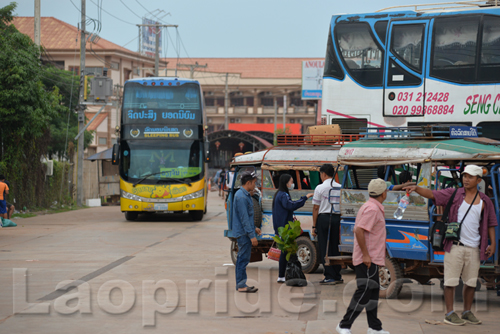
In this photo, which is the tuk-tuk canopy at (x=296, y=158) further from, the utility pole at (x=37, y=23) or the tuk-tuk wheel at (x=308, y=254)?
the utility pole at (x=37, y=23)

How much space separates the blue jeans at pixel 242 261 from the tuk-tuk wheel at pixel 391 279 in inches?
76.7

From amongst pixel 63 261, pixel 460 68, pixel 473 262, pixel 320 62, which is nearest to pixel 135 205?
pixel 63 261

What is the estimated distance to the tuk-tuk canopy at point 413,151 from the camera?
856 centimetres

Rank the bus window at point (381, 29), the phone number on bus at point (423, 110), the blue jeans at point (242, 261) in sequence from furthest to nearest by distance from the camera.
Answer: the bus window at point (381, 29) < the phone number on bus at point (423, 110) < the blue jeans at point (242, 261)

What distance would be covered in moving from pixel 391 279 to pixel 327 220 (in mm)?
1562

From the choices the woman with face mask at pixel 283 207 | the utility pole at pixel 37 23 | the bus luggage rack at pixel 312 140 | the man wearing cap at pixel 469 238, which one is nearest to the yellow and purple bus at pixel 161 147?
the utility pole at pixel 37 23

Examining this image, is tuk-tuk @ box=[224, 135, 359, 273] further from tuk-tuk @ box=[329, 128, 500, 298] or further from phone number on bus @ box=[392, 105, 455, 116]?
phone number on bus @ box=[392, 105, 455, 116]

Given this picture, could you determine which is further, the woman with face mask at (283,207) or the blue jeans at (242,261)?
the woman with face mask at (283,207)

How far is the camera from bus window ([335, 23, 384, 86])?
14.2 metres

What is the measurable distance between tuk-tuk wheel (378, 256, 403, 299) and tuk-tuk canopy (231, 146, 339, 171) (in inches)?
106

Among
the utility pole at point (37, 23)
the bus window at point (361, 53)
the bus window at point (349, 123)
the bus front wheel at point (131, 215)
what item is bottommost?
the bus front wheel at point (131, 215)

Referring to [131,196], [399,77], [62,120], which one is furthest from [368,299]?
[62,120]

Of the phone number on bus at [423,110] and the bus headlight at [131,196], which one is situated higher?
the phone number on bus at [423,110]

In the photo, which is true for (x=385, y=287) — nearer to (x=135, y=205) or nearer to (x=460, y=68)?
(x=460, y=68)
